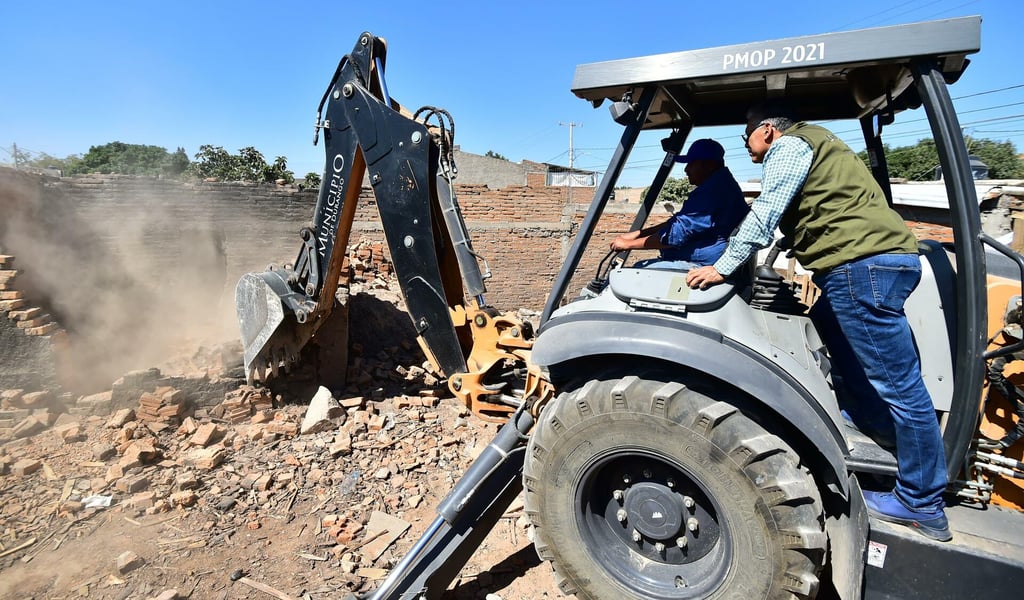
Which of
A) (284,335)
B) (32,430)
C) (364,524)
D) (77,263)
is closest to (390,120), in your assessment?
(284,335)

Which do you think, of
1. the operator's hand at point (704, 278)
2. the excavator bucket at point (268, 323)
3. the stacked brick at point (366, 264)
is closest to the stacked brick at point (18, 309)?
the excavator bucket at point (268, 323)

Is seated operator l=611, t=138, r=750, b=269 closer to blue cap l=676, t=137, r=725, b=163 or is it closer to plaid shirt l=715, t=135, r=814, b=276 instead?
blue cap l=676, t=137, r=725, b=163

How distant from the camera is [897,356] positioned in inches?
84.7

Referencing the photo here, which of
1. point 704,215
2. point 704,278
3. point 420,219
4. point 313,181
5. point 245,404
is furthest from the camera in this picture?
point 313,181

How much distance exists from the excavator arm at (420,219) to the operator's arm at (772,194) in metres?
1.70

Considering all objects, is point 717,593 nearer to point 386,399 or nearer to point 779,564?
point 779,564

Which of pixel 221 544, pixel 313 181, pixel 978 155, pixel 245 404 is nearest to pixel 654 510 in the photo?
pixel 221 544

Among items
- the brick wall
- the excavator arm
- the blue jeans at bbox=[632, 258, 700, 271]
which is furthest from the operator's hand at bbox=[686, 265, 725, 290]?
the brick wall

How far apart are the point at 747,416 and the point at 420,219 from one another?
7.97 feet

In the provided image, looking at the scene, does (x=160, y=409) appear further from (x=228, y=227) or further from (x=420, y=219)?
(x=228, y=227)

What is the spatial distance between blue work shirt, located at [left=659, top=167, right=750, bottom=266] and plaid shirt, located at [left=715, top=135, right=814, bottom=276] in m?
0.51

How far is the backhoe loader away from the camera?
1999 mm

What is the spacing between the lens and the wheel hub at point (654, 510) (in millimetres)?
2318

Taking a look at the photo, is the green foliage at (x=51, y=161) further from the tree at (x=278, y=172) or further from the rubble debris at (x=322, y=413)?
the rubble debris at (x=322, y=413)
